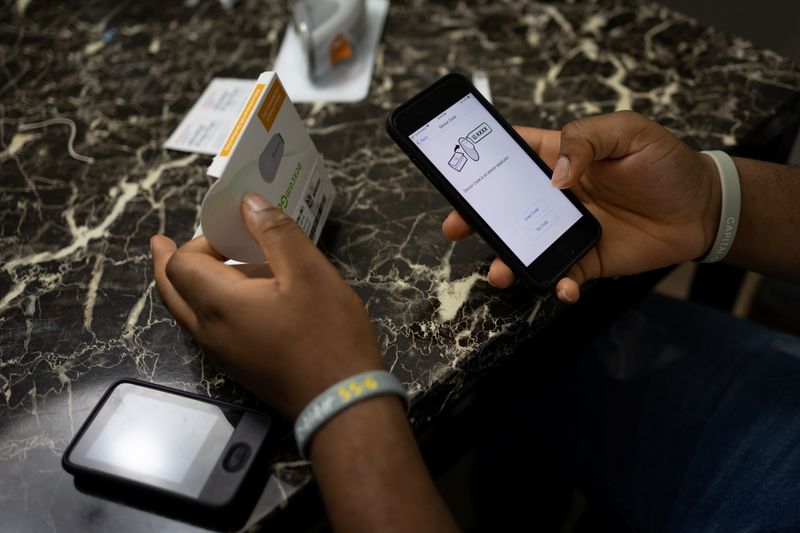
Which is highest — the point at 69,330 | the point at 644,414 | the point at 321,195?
the point at 321,195

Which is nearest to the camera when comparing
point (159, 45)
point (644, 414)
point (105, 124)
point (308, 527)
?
point (308, 527)

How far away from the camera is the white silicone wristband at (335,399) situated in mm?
475

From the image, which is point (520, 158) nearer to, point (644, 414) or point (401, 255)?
point (401, 255)

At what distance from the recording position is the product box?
0.51 meters

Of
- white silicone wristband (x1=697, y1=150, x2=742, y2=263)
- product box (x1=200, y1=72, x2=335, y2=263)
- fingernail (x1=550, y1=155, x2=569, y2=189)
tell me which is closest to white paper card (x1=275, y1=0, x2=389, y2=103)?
product box (x1=200, y1=72, x2=335, y2=263)

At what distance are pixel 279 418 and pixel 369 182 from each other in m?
0.35

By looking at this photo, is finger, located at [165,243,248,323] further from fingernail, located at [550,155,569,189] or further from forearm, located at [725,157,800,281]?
forearm, located at [725,157,800,281]

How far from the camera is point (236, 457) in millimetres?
502

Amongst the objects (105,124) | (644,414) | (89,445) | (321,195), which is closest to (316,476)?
(89,445)

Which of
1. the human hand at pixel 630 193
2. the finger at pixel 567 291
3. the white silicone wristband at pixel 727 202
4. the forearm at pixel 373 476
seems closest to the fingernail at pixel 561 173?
the human hand at pixel 630 193

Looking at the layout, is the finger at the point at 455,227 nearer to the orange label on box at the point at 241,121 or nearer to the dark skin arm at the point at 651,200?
the dark skin arm at the point at 651,200

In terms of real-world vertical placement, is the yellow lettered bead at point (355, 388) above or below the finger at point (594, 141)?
below

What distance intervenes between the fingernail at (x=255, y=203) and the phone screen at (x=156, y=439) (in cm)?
19

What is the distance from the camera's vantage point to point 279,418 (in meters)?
0.54
